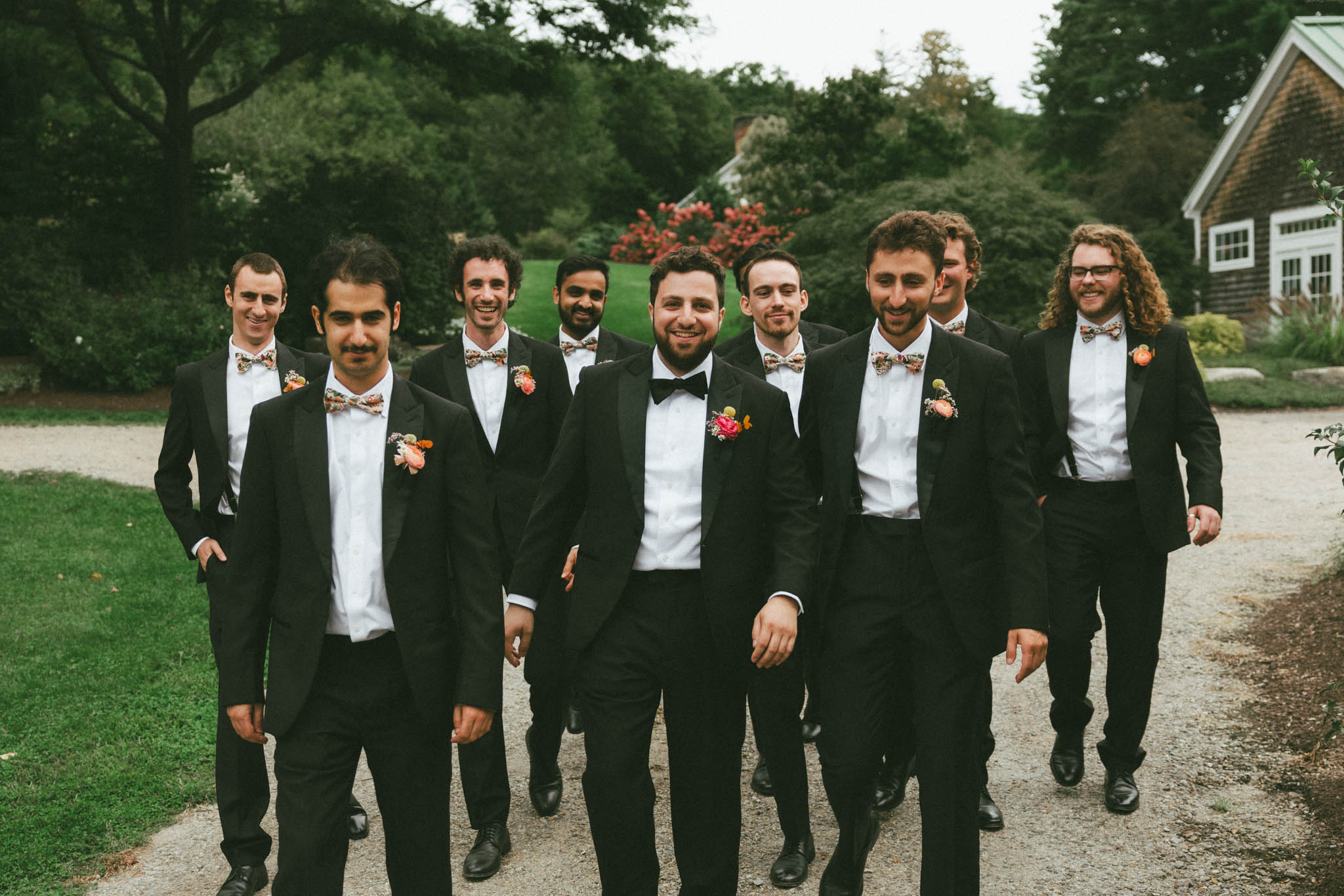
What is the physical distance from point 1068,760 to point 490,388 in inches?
129

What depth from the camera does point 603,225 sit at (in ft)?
138

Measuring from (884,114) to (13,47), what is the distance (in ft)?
57.1

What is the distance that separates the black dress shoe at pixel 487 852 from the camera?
15.3 feet

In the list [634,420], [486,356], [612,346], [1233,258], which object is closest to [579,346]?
[612,346]

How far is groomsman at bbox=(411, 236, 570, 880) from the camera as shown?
5.38 meters

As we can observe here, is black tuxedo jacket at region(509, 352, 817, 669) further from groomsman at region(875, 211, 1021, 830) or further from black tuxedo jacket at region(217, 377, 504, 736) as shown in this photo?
groomsman at region(875, 211, 1021, 830)

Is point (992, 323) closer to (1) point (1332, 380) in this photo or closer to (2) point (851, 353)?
(2) point (851, 353)

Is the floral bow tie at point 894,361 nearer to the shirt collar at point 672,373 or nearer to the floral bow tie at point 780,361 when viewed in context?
the shirt collar at point 672,373

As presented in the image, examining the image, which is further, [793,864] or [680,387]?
[793,864]

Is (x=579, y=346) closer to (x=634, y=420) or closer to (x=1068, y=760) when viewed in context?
(x=634, y=420)

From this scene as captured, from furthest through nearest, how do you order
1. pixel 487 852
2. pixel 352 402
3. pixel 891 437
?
pixel 487 852 → pixel 891 437 → pixel 352 402

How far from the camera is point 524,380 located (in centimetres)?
538

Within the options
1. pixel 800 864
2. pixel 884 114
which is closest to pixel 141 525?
pixel 800 864

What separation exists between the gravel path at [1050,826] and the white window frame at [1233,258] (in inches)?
976
